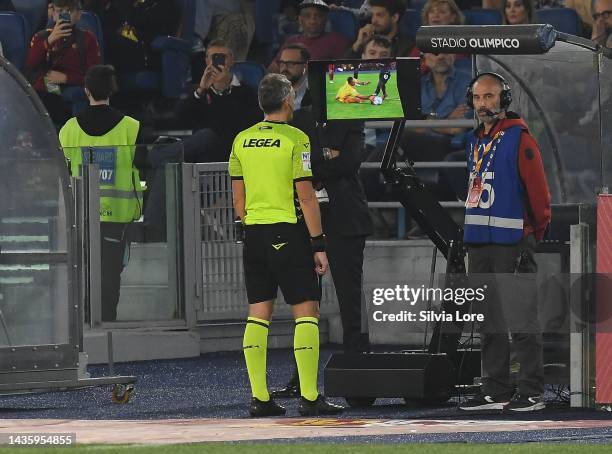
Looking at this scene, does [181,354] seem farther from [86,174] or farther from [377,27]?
[377,27]

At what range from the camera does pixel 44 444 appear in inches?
366

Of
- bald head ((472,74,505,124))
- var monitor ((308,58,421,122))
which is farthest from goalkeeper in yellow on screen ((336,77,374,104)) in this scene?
bald head ((472,74,505,124))

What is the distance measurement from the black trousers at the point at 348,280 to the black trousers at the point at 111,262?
9.30 ft

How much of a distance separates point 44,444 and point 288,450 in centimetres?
134

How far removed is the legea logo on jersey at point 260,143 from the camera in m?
10.6

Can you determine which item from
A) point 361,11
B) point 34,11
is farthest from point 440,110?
point 34,11

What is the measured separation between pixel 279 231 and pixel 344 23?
7858 millimetres

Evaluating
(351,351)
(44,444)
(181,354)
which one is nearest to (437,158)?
(181,354)

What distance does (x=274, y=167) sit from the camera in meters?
10.7

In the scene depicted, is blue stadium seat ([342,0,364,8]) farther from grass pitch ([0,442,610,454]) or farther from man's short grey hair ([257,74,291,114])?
grass pitch ([0,442,610,454])

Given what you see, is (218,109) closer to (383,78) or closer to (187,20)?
(187,20)

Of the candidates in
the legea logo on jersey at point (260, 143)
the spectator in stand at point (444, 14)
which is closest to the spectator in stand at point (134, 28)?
the spectator in stand at point (444, 14)

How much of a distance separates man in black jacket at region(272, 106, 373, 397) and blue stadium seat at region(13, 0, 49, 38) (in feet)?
26.6

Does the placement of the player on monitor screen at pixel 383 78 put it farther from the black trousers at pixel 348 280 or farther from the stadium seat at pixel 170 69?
the stadium seat at pixel 170 69
